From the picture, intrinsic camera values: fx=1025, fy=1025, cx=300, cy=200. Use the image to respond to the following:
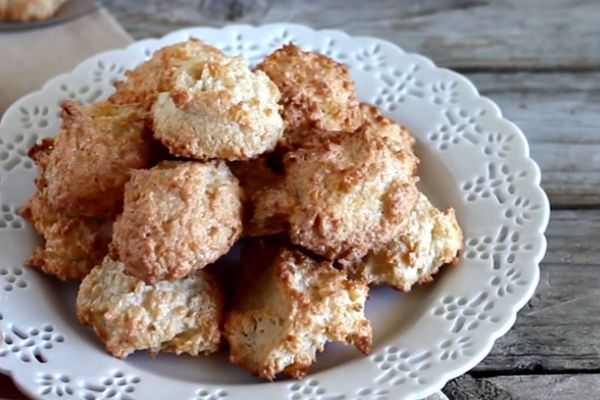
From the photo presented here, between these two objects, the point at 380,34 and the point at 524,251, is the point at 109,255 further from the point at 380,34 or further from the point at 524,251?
the point at 380,34

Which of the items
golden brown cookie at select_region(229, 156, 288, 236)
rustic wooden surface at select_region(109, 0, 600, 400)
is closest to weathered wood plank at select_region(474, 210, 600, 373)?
rustic wooden surface at select_region(109, 0, 600, 400)

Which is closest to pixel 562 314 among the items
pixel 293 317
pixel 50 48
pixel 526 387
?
pixel 526 387

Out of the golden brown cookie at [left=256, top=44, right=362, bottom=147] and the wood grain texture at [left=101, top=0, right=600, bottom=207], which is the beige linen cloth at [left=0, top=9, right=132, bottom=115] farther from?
the golden brown cookie at [left=256, top=44, right=362, bottom=147]

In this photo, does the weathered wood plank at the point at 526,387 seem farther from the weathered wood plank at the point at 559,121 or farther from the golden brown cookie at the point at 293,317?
the weathered wood plank at the point at 559,121

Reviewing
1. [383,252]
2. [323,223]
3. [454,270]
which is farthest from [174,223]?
[454,270]

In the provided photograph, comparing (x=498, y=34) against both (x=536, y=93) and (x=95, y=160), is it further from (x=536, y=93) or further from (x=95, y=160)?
(x=95, y=160)
